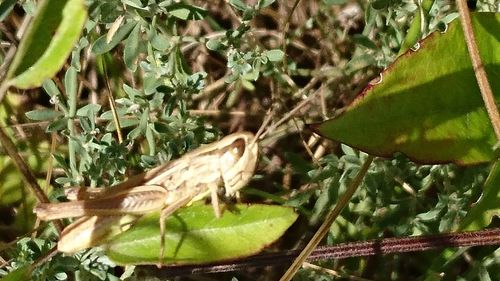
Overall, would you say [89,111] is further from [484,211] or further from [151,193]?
[484,211]

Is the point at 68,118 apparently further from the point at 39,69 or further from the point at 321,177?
the point at 39,69

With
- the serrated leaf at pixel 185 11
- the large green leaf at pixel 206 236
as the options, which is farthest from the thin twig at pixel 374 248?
the serrated leaf at pixel 185 11

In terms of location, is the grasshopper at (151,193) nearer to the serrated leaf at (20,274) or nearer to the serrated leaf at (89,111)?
the serrated leaf at (20,274)

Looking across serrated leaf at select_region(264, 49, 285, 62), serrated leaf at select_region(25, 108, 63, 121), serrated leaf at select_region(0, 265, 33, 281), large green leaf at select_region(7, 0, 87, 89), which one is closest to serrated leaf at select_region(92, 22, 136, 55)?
serrated leaf at select_region(25, 108, 63, 121)

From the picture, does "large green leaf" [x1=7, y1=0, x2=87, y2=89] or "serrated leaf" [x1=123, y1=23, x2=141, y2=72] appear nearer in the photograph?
"large green leaf" [x1=7, y1=0, x2=87, y2=89]

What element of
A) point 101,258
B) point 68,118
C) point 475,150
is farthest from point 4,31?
point 475,150

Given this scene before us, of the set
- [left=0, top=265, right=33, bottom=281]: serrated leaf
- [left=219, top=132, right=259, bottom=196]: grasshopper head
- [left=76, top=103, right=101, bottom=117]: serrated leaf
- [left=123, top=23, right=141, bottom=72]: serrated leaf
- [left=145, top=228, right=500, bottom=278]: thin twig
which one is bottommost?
[left=145, top=228, right=500, bottom=278]: thin twig

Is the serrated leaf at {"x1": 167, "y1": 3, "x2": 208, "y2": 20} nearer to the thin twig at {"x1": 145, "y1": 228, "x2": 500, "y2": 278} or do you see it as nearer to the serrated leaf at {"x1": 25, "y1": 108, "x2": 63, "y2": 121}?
the serrated leaf at {"x1": 25, "y1": 108, "x2": 63, "y2": 121}
